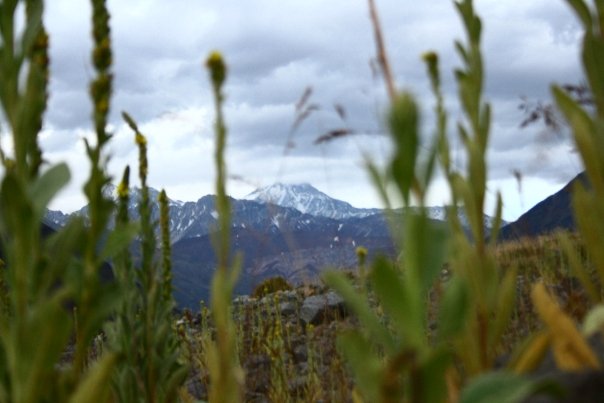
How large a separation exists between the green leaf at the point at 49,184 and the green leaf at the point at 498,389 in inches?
24.5

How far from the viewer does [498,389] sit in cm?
77

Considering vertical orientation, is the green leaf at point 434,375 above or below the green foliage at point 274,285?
below

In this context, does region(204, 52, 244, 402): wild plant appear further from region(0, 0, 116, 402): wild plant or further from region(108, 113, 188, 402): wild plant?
region(108, 113, 188, 402): wild plant

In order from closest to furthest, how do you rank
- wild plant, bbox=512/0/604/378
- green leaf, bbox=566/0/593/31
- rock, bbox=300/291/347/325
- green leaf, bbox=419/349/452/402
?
1. green leaf, bbox=419/349/452/402
2. wild plant, bbox=512/0/604/378
3. green leaf, bbox=566/0/593/31
4. rock, bbox=300/291/347/325

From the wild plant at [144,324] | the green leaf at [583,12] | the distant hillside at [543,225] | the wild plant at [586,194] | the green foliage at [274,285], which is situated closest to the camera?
the wild plant at [586,194]

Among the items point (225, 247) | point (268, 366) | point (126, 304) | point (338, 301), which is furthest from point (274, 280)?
point (225, 247)

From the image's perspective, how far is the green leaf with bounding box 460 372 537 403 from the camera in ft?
2.45

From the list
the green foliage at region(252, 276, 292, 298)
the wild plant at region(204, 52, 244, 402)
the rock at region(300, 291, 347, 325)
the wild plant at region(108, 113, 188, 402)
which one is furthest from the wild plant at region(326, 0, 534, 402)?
the green foliage at region(252, 276, 292, 298)

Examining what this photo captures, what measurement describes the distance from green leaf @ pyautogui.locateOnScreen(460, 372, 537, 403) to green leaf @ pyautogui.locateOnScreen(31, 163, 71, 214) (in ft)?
2.04

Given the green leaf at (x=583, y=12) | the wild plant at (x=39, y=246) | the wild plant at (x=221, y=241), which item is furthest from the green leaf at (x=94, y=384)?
the green leaf at (x=583, y=12)

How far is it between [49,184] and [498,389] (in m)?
0.69

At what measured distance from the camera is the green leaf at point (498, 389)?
75 cm

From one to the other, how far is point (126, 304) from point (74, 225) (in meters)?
0.70

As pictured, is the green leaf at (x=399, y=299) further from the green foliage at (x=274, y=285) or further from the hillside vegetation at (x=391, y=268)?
the green foliage at (x=274, y=285)
